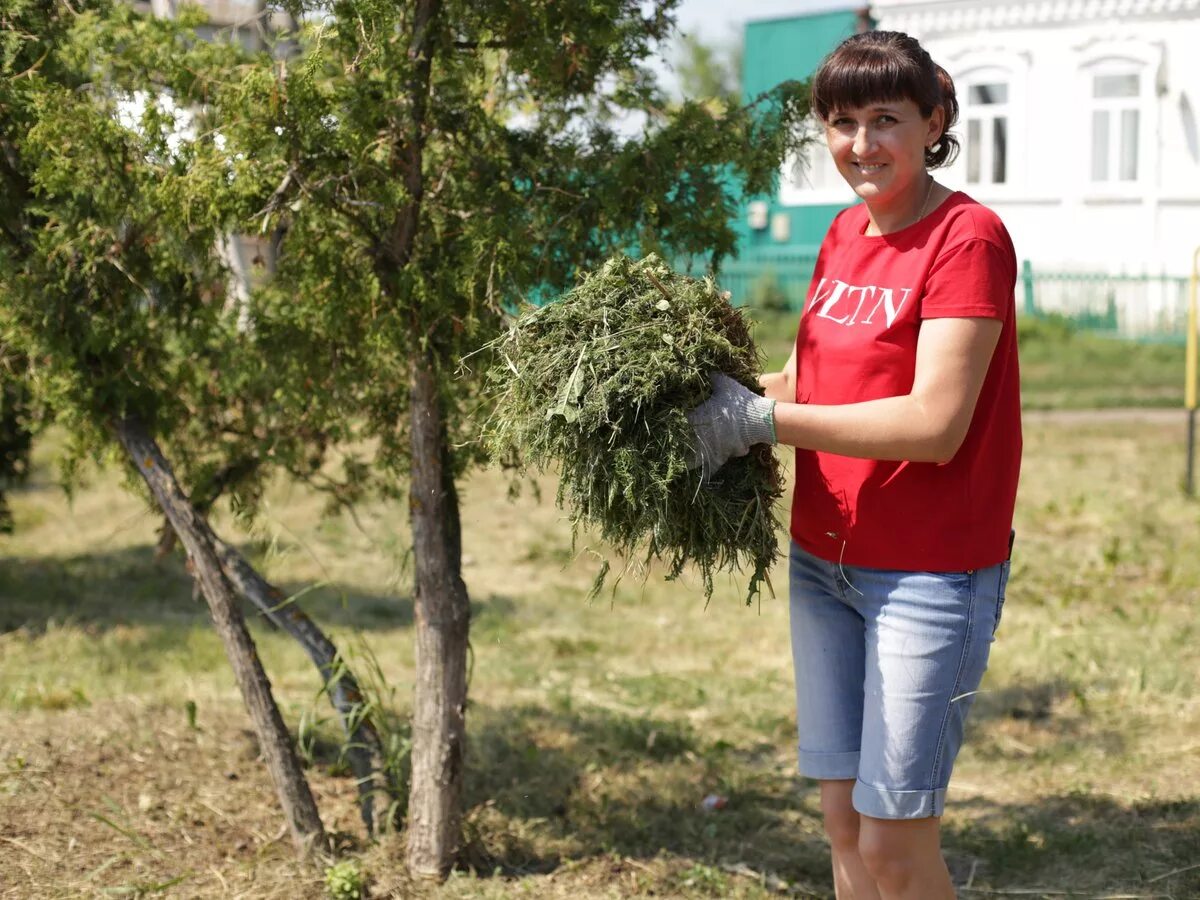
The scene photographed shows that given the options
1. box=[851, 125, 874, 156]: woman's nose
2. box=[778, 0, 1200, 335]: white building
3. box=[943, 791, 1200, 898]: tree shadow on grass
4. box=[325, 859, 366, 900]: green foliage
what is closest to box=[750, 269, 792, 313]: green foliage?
box=[778, 0, 1200, 335]: white building

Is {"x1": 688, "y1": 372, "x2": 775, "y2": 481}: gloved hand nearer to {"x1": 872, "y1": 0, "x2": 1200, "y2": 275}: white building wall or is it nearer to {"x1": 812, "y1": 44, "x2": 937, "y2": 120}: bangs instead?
{"x1": 812, "y1": 44, "x2": 937, "y2": 120}: bangs

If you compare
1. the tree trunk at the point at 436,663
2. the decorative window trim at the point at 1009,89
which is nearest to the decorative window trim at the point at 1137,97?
the decorative window trim at the point at 1009,89

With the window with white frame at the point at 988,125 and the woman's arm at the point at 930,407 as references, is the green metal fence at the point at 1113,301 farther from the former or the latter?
the woman's arm at the point at 930,407

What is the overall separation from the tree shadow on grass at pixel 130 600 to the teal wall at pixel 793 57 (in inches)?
475

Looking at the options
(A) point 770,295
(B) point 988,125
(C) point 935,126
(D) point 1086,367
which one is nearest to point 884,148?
(C) point 935,126

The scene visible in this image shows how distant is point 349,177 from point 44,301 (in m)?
0.96

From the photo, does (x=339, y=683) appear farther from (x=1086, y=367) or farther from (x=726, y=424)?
(x=1086, y=367)

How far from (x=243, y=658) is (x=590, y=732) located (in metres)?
1.66

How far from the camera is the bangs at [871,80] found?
2.41 m

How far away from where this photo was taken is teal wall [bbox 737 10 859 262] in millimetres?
18516

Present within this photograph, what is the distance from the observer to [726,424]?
8.12 feet

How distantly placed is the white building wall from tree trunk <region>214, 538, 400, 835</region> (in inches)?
561

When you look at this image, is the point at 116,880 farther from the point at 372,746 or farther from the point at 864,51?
the point at 864,51

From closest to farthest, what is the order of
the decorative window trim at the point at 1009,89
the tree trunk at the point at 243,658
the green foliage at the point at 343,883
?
the green foliage at the point at 343,883 → the tree trunk at the point at 243,658 → the decorative window trim at the point at 1009,89
